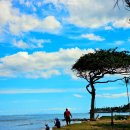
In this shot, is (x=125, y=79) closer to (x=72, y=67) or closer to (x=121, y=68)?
(x=121, y=68)

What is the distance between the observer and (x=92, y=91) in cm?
6362

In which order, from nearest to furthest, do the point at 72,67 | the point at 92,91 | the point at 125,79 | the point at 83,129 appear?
1. the point at 83,129
2. the point at 125,79
3. the point at 92,91
4. the point at 72,67

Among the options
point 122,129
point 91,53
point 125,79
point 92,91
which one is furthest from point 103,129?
point 91,53

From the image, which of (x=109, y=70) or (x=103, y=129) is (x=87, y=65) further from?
(x=103, y=129)

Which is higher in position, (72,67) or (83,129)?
(72,67)

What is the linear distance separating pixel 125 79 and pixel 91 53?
37.6ft

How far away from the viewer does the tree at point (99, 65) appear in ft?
210

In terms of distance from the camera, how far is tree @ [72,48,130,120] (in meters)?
64.1

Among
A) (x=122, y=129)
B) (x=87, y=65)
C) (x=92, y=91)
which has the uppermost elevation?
(x=87, y=65)

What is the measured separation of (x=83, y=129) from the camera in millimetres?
39906

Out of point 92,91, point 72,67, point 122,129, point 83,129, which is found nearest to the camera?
point 122,129

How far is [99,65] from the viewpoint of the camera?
6412 cm

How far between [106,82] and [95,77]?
1772mm

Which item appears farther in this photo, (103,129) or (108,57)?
(108,57)
